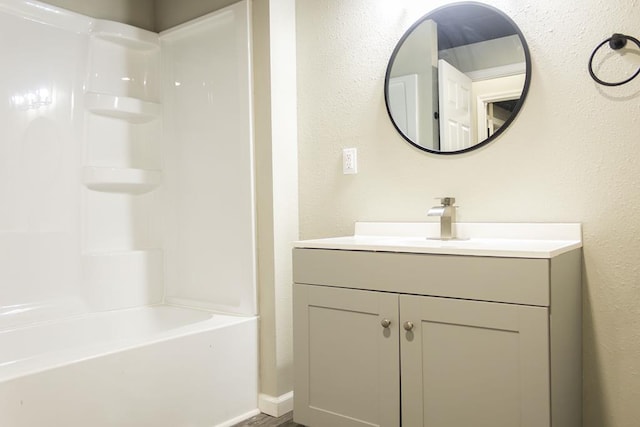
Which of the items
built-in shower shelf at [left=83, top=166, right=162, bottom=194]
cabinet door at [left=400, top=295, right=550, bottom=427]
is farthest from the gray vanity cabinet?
built-in shower shelf at [left=83, top=166, right=162, bottom=194]

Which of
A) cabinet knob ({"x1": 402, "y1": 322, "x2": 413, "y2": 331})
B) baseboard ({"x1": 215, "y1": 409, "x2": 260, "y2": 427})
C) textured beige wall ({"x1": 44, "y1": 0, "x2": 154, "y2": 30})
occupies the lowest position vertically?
baseboard ({"x1": 215, "y1": 409, "x2": 260, "y2": 427})

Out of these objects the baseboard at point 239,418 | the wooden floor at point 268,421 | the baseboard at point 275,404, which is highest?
the baseboard at point 275,404

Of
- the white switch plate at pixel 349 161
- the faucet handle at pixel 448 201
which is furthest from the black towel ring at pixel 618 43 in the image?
the white switch plate at pixel 349 161

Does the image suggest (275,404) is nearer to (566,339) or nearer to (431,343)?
(431,343)

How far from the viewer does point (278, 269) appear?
2336 mm

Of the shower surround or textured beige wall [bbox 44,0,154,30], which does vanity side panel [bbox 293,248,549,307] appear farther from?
textured beige wall [bbox 44,0,154,30]

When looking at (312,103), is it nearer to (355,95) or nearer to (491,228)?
(355,95)

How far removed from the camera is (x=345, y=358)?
68.9 inches

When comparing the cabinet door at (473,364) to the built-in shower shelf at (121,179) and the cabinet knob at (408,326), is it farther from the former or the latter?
the built-in shower shelf at (121,179)

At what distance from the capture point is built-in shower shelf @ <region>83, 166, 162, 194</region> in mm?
2520

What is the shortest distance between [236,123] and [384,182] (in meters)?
0.81

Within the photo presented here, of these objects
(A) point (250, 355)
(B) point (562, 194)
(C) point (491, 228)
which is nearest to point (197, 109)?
(A) point (250, 355)

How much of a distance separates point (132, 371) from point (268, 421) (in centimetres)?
69

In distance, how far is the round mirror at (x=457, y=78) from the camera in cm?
186
